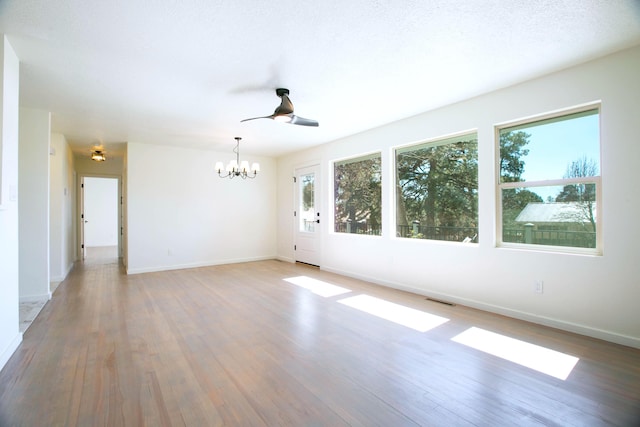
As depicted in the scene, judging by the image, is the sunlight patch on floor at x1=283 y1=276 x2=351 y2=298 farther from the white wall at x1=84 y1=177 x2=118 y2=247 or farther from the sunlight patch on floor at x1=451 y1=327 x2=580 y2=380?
the white wall at x1=84 y1=177 x2=118 y2=247

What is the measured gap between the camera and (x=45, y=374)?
86.0 inches

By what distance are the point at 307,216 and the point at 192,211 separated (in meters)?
2.45

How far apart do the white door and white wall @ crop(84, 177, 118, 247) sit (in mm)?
7178

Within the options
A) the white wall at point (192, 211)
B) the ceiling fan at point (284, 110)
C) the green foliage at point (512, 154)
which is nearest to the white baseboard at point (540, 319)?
the green foliage at point (512, 154)

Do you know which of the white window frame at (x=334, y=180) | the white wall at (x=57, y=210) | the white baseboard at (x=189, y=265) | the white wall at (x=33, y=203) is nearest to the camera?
the white wall at (x=33, y=203)

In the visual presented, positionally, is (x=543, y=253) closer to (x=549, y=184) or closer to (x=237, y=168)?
(x=549, y=184)

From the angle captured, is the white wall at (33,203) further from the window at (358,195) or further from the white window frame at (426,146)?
the white window frame at (426,146)

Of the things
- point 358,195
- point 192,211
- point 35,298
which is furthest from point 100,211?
point 358,195

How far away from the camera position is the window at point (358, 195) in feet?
16.7

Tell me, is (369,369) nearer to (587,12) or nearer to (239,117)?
(587,12)

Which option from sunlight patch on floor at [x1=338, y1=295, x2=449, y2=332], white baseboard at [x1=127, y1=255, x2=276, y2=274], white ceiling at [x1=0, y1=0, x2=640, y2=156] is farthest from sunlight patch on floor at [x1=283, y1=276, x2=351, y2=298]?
white ceiling at [x1=0, y1=0, x2=640, y2=156]

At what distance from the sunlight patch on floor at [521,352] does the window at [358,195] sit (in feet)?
7.90

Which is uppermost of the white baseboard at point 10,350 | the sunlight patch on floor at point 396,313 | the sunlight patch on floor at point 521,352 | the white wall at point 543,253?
the white wall at point 543,253

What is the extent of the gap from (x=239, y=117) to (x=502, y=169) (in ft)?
11.4
